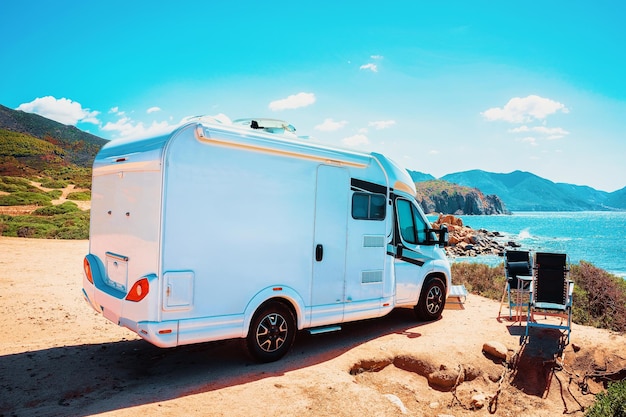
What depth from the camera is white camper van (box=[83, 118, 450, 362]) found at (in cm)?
500

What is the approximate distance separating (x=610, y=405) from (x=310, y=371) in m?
3.85

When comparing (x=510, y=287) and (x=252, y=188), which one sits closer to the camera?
(x=252, y=188)

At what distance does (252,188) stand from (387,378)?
3.12m

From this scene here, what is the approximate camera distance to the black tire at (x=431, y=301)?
8.40 meters

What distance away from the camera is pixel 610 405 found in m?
5.86

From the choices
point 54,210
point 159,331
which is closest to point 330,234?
point 159,331

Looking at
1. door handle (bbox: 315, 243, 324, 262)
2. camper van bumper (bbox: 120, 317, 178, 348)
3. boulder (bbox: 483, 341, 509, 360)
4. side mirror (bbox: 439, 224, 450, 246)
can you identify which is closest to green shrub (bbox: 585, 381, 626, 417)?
boulder (bbox: 483, 341, 509, 360)

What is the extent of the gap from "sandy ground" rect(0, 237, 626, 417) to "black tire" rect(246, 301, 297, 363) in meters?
0.16

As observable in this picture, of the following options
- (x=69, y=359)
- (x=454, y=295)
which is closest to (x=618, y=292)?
(x=454, y=295)

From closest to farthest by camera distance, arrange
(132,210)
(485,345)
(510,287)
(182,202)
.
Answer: (182,202) < (132,210) < (485,345) < (510,287)

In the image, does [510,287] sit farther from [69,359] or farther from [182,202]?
[69,359]

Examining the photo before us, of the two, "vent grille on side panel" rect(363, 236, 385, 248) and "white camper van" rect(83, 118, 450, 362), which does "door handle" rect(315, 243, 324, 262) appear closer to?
"white camper van" rect(83, 118, 450, 362)

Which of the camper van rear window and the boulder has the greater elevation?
the camper van rear window

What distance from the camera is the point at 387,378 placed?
20.2ft
